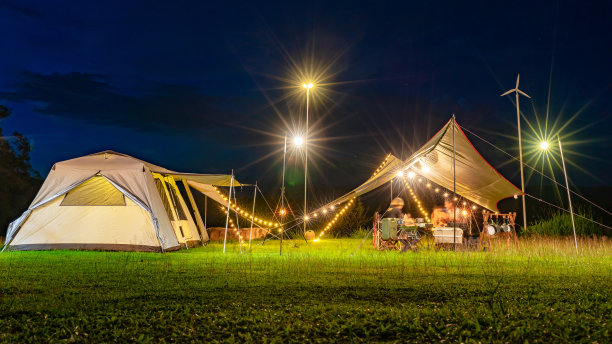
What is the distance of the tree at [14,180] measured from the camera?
1867 cm

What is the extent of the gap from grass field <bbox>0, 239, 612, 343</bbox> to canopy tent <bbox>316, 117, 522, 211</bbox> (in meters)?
2.90

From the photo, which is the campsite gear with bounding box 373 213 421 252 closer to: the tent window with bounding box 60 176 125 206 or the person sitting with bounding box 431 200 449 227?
the person sitting with bounding box 431 200 449 227

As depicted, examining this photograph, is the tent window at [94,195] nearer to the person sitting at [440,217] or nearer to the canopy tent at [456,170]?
the canopy tent at [456,170]

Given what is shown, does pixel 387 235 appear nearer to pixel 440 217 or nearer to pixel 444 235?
pixel 444 235

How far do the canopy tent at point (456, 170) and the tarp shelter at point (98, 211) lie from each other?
3726 mm

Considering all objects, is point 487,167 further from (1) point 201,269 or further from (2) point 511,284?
(1) point 201,269

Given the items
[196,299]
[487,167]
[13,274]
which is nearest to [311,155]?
[487,167]

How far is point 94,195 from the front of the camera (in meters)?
12.1

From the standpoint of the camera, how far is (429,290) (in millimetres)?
5781

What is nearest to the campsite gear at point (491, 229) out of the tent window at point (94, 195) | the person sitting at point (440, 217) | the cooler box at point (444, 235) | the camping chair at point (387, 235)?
→ the cooler box at point (444, 235)

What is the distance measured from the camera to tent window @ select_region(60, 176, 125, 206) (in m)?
11.9

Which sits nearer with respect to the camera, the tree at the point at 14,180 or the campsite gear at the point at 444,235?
the campsite gear at the point at 444,235

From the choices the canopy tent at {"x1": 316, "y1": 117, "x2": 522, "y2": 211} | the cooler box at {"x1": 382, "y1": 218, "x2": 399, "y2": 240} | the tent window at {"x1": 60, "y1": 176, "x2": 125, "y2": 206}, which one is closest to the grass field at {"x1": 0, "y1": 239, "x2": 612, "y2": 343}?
the cooler box at {"x1": 382, "y1": 218, "x2": 399, "y2": 240}

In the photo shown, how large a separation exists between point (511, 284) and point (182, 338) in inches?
160
